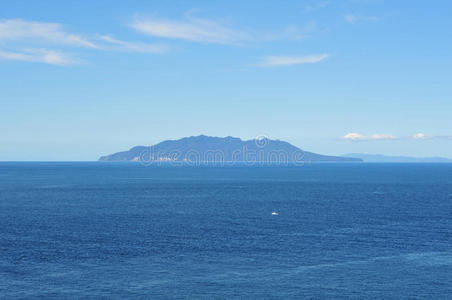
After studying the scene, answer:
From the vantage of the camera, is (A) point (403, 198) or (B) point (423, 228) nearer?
(B) point (423, 228)

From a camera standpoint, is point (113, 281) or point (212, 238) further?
point (212, 238)

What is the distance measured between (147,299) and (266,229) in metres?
48.6

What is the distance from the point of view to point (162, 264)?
2616 inches

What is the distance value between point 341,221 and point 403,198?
65732mm

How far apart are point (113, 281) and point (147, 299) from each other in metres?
8.11

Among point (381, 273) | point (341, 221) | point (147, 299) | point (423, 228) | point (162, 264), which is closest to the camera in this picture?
point (147, 299)

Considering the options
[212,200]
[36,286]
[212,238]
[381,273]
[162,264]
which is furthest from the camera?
[212,200]

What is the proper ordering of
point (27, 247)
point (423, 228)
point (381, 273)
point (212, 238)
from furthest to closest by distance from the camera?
point (423, 228) < point (212, 238) < point (27, 247) < point (381, 273)

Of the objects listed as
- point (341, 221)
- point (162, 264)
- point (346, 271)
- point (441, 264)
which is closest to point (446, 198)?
point (341, 221)

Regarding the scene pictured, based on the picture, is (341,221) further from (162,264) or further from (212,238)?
(162,264)

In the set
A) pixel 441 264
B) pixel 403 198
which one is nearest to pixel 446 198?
pixel 403 198

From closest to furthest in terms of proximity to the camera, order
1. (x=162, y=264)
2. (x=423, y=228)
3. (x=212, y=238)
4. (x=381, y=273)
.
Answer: (x=381, y=273)
(x=162, y=264)
(x=212, y=238)
(x=423, y=228)

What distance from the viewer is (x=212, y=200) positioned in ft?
526

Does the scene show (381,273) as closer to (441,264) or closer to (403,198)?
(441,264)
